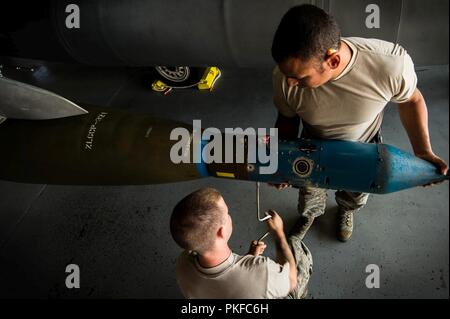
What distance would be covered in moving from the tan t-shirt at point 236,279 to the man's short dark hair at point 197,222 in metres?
0.10

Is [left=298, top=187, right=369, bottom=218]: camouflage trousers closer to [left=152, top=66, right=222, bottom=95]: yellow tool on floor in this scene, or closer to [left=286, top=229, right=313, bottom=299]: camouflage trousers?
[left=286, top=229, right=313, bottom=299]: camouflage trousers

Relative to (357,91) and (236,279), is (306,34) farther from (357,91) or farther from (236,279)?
(236,279)

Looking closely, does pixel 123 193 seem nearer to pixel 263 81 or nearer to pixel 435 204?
pixel 263 81

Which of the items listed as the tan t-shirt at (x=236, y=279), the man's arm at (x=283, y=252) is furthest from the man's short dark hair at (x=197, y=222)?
the man's arm at (x=283, y=252)

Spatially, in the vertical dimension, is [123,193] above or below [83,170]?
below

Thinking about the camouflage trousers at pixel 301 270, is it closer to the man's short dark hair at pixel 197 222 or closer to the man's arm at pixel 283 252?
the man's arm at pixel 283 252

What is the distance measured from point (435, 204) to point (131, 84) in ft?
6.75

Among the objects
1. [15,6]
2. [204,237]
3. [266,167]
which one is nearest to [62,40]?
[15,6]

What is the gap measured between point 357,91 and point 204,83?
1.48 metres

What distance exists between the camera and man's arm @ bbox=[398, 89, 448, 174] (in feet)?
3.84

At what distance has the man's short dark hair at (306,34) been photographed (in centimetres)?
93

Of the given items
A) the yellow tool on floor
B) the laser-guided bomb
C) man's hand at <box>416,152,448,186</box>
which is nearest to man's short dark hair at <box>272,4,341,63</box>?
A: the laser-guided bomb

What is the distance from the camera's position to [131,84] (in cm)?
259

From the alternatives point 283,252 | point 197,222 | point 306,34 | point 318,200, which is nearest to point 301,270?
point 283,252
